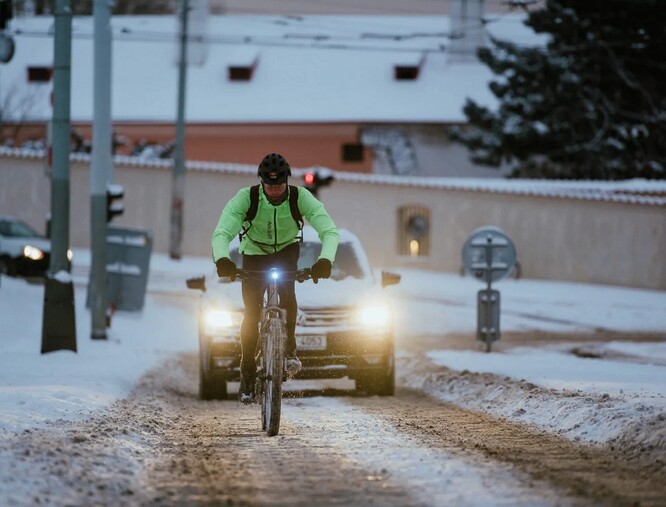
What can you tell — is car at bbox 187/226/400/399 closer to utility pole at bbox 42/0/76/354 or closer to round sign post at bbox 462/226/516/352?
utility pole at bbox 42/0/76/354

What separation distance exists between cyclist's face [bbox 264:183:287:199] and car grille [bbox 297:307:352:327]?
3.26 meters

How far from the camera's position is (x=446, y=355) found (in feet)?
56.2

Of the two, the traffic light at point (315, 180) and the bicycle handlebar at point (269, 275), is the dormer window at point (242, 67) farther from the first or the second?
the bicycle handlebar at point (269, 275)

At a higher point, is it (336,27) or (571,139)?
(336,27)

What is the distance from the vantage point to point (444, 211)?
36.9 metres

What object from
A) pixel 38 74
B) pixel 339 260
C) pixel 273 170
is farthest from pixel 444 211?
pixel 273 170

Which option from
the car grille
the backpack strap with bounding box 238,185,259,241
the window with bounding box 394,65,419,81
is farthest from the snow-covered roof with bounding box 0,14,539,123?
the backpack strap with bounding box 238,185,259,241

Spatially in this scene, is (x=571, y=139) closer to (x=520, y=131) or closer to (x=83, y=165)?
(x=520, y=131)

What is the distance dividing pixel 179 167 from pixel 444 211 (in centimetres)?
729

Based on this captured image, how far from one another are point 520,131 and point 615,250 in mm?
9447

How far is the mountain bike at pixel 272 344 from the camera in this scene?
9.13 meters

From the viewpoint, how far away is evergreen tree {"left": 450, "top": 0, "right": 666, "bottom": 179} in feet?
129

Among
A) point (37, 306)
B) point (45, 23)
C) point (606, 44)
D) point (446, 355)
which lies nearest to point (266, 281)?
point (446, 355)

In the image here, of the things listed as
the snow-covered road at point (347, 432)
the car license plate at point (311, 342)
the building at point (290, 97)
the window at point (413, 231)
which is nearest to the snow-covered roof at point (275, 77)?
the building at point (290, 97)
